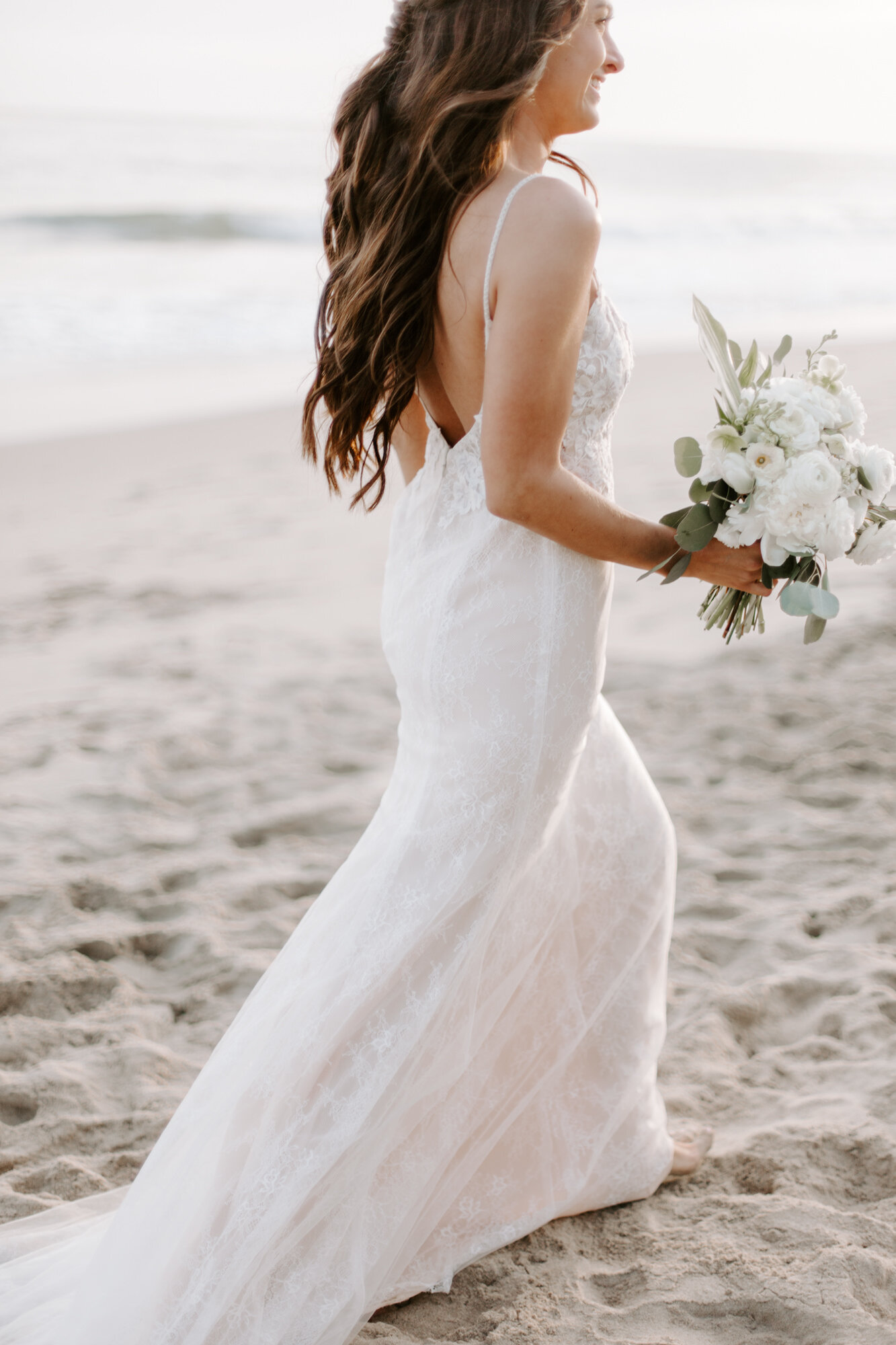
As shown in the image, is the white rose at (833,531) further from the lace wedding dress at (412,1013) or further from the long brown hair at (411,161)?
the long brown hair at (411,161)

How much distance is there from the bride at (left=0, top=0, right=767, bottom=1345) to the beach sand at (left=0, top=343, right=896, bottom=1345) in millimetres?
331

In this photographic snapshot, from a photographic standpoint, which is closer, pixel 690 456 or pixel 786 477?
pixel 786 477

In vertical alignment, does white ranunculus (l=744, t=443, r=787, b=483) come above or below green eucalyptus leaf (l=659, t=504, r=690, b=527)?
above

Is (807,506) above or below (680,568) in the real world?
above

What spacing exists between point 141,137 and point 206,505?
85.3 ft

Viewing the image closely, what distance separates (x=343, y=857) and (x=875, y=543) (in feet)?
8.05

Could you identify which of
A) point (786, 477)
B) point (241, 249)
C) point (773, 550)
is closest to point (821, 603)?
point (773, 550)

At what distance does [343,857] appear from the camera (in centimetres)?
422

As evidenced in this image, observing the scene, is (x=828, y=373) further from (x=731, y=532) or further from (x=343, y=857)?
(x=343, y=857)

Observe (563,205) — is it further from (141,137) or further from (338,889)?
(141,137)

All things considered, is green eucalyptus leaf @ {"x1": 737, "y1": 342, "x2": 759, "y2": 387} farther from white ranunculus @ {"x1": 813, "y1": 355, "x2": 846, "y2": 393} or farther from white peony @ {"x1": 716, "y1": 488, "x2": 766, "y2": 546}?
white peony @ {"x1": 716, "y1": 488, "x2": 766, "y2": 546}

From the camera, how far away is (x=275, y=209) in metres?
21.9

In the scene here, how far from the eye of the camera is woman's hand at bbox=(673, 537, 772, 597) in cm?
221

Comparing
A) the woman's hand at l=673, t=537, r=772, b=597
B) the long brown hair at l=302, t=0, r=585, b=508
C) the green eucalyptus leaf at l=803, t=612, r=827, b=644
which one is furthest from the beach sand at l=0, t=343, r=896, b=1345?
the long brown hair at l=302, t=0, r=585, b=508
